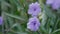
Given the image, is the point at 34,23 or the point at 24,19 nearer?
the point at 34,23

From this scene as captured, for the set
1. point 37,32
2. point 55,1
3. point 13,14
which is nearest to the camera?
point 55,1

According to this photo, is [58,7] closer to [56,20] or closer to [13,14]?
[56,20]

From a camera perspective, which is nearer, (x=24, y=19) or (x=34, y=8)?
(x=34, y=8)

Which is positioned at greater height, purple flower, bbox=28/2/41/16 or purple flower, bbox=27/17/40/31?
purple flower, bbox=28/2/41/16

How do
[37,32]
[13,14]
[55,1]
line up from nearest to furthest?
[55,1] → [37,32] → [13,14]

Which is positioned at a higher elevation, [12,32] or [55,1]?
[55,1]

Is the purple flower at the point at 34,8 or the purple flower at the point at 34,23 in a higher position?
the purple flower at the point at 34,8

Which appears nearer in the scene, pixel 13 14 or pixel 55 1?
pixel 55 1

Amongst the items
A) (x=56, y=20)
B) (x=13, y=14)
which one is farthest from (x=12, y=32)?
(x=56, y=20)
